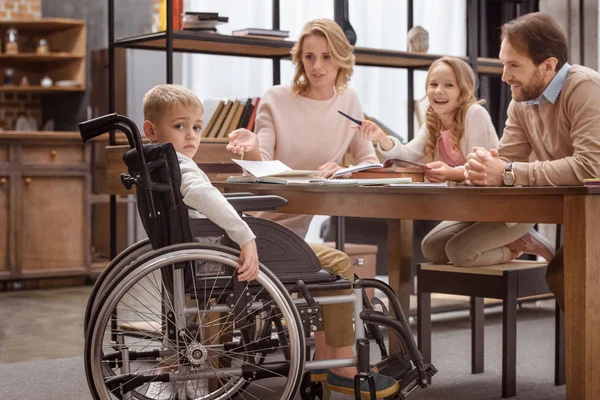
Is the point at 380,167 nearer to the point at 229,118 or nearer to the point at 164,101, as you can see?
the point at 164,101

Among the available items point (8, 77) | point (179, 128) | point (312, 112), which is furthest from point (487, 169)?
point (8, 77)

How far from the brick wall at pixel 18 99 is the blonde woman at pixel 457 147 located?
4.12 meters

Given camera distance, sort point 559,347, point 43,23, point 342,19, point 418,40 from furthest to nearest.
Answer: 1. point 43,23
2. point 418,40
3. point 342,19
4. point 559,347

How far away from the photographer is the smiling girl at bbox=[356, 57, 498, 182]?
3154 mm

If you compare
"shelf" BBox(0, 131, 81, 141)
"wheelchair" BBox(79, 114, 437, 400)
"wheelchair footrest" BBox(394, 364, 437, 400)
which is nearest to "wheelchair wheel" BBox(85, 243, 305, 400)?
"wheelchair" BBox(79, 114, 437, 400)

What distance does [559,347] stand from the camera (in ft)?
9.88

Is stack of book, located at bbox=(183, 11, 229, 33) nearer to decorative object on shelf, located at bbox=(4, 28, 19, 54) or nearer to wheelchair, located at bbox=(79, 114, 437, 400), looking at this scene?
wheelchair, located at bbox=(79, 114, 437, 400)

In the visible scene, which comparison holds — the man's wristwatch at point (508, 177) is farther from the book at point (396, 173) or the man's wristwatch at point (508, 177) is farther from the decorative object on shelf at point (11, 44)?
the decorative object on shelf at point (11, 44)

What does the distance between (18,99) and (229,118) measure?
10.3ft

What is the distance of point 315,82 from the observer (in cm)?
331

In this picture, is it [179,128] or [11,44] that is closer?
[179,128]

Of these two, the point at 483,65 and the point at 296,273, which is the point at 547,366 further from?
the point at 483,65

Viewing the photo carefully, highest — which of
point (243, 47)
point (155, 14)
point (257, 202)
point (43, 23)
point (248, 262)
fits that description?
point (155, 14)

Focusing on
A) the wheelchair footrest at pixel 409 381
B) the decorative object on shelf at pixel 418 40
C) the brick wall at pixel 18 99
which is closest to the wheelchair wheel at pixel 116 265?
the wheelchair footrest at pixel 409 381
